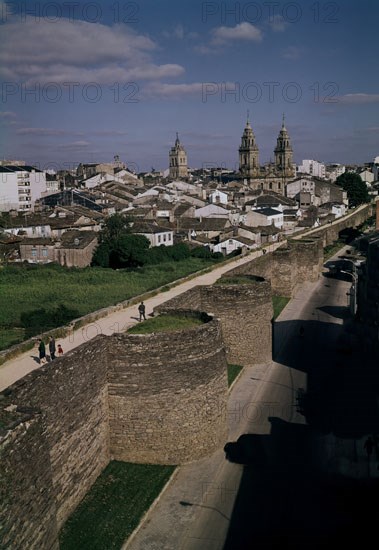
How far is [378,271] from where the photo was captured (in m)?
18.8

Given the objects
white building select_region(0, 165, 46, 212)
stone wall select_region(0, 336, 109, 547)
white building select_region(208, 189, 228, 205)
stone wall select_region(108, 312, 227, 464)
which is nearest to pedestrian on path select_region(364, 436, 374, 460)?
→ stone wall select_region(108, 312, 227, 464)

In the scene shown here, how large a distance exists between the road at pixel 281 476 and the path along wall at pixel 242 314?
704 millimetres

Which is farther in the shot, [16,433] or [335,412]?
[335,412]

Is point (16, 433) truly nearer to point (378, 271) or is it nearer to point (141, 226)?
point (378, 271)

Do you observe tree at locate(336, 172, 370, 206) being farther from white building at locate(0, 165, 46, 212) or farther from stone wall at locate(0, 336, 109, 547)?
stone wall at locate(0, 336, 109, 547)

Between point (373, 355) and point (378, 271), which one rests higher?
point (378, 271)

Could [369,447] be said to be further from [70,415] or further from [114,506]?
[70,415]

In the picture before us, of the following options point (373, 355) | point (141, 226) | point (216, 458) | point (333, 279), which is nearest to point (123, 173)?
point (141, 226)

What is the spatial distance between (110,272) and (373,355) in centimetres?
1903

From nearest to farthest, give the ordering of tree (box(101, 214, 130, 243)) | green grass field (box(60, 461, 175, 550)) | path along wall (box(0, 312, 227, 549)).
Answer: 1. green grass field (box(60, 461, 175, 550))
2. path along wall (box(0, 312, 227, 549))
3. tree (box(101, 214, 130, 243))

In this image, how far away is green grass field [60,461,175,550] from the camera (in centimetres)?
992

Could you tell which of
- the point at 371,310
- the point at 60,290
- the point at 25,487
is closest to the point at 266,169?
the point at 60,290

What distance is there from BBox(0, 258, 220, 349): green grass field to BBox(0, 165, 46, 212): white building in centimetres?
3023

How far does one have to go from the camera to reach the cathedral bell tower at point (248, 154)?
97.4m
